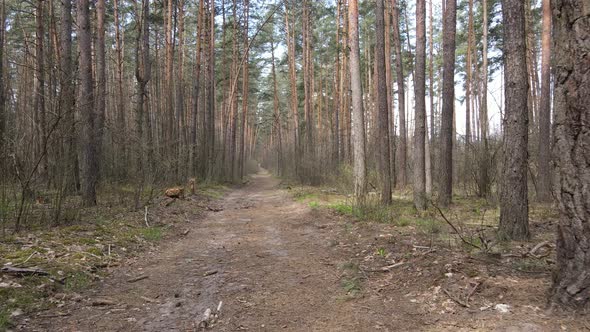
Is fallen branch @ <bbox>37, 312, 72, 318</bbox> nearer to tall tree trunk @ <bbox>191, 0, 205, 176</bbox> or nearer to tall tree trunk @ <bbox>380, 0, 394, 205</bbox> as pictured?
tall tree trunk @ <bbox>380, 0, 394, 205</bbox>

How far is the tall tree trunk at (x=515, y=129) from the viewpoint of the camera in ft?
16.5

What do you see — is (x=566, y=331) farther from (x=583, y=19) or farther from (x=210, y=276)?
(x=210, y=276)

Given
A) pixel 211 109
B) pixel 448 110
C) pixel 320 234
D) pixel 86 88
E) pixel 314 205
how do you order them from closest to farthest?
pixel 320 234, pixel 86 88, pixel 448 110, pixel 314 205, pixel 211 109

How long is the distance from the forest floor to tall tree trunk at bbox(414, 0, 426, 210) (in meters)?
2.52

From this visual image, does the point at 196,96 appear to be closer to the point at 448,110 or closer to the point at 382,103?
the point at 382,103

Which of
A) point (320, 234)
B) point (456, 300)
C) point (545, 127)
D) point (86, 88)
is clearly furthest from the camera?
point (545, 127)

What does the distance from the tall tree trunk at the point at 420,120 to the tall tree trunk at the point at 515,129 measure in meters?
3.79

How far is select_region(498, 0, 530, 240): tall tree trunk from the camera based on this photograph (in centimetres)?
504

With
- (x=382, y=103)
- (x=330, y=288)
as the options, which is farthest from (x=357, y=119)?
(x=330, y=288)

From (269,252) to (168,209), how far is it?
4.95 meters

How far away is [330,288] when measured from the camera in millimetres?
4391

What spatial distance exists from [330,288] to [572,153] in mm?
2815

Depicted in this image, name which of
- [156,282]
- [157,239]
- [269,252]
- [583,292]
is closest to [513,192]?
[583,292]

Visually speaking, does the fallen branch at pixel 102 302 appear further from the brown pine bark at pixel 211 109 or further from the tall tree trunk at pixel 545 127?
the brown pine bark at pixel 211 109
